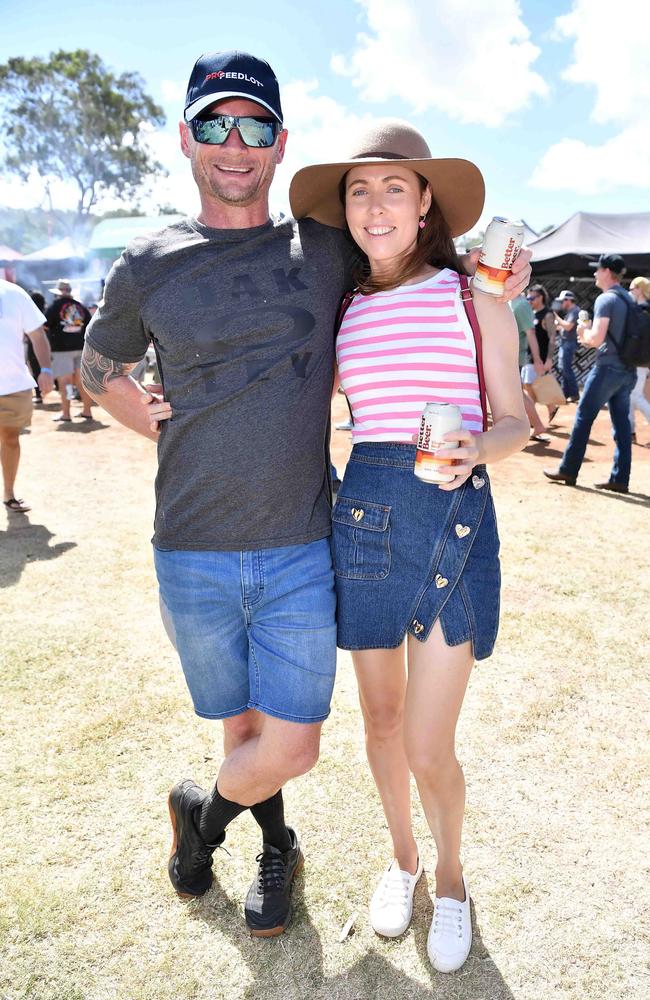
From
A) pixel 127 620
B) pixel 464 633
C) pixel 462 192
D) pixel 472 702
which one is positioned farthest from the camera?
pixel 127 620

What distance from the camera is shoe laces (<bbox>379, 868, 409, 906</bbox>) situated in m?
2.31

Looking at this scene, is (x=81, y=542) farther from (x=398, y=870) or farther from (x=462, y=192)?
(x=462, y=192)

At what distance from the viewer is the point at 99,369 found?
2273 mm

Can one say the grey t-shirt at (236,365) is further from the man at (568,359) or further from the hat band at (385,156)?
the man at (568,359)

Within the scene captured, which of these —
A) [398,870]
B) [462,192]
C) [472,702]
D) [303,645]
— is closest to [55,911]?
[398,870]

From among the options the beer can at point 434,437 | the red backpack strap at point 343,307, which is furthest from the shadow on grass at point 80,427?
the beer can at point 434,437

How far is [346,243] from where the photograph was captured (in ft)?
7.29

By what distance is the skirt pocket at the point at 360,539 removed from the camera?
1.99 m

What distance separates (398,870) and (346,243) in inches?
81.1

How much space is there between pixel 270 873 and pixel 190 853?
0.28 m

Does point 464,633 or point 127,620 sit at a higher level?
point 464,633

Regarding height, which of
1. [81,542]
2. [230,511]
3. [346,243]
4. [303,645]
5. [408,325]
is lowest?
[81,542]

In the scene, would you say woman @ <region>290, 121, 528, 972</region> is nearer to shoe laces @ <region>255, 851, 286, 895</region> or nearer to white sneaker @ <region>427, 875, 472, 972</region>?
white sneaker @ <region>427, 875, 472, 972</region>

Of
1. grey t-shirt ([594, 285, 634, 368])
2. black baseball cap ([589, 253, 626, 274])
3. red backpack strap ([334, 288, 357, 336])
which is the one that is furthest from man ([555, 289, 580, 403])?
red backpack strap ([334, 288, 357, 336])
